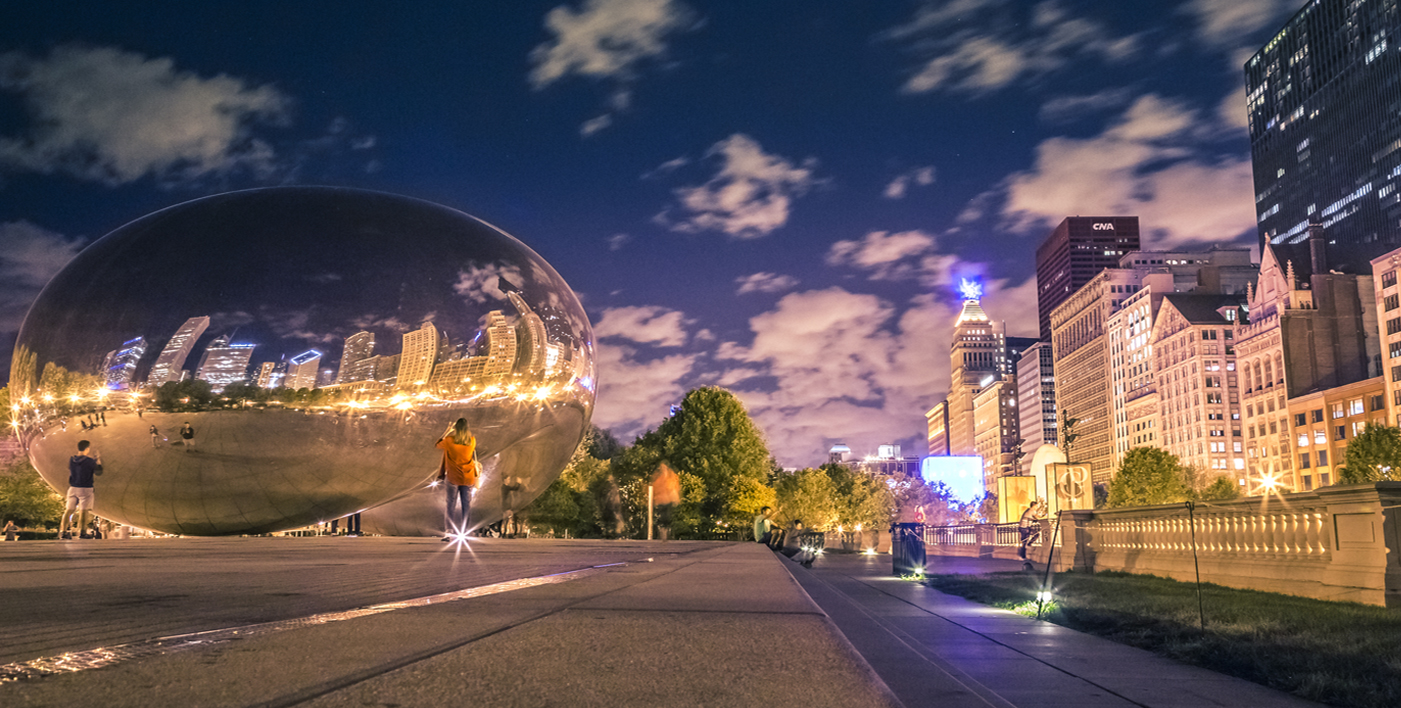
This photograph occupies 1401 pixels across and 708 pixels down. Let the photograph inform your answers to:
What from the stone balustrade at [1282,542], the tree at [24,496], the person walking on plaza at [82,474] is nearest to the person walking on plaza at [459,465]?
the stone balustrade at [1282,542]

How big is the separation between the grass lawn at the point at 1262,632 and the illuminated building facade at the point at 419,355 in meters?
8.97

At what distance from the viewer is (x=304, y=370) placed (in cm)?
1366

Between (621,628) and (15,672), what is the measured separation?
2020 mm

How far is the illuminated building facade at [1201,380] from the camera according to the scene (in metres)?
154

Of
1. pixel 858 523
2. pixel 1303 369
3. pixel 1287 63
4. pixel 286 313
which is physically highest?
pixel 1287 63

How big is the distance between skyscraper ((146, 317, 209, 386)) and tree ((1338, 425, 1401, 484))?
87.8 m

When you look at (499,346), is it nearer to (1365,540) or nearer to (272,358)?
(272,358)

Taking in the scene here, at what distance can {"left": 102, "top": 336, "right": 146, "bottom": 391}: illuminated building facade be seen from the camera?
44.3 feet

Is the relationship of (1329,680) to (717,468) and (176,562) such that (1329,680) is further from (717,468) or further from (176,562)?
(717,468)

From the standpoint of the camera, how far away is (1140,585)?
13.4m

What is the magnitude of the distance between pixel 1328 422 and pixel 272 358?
139 m

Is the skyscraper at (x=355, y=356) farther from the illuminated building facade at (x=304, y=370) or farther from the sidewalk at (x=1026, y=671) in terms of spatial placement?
the sidewalk at (x=1026, y=671)

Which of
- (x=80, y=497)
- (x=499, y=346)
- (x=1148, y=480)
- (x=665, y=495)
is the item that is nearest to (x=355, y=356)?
(x=499, y=346)

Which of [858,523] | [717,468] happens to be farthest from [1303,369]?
[717,468]
